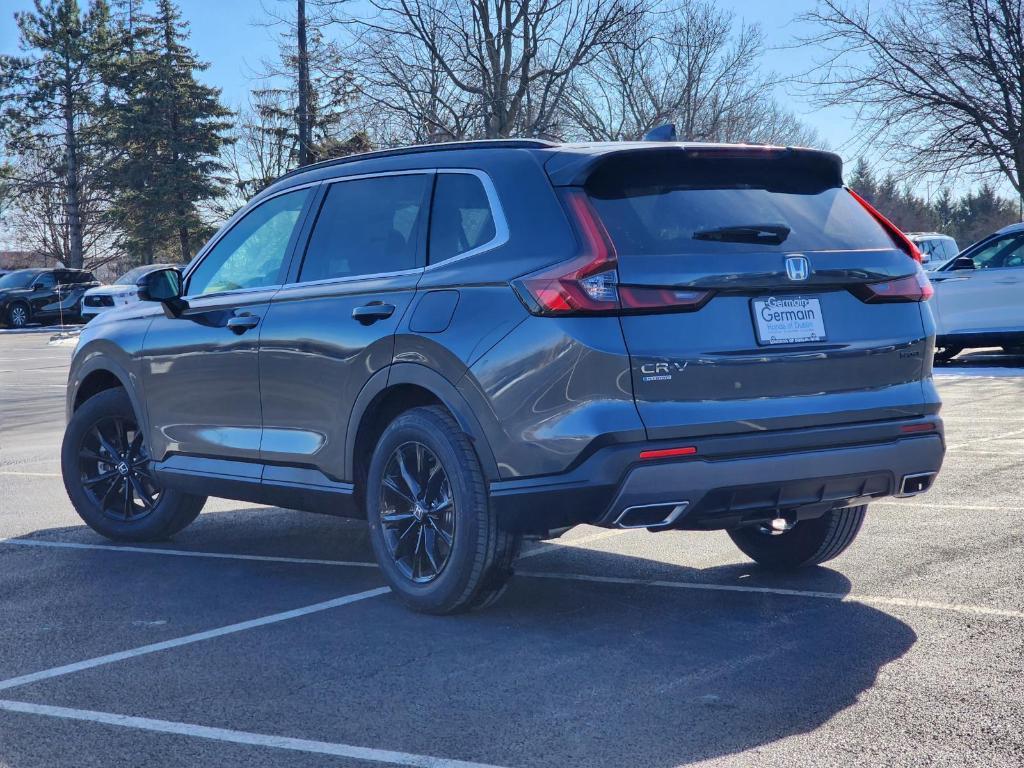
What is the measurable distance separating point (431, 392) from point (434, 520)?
0.51 metres

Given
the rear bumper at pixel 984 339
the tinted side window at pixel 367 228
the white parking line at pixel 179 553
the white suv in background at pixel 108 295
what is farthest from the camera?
the white suv in background at pixel 108 295

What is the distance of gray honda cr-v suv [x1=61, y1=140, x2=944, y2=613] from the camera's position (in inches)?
178

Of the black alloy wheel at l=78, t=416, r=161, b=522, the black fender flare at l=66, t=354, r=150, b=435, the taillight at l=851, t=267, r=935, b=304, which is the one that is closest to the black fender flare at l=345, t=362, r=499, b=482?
the taillight at l=851, t=267, r=935, b=304

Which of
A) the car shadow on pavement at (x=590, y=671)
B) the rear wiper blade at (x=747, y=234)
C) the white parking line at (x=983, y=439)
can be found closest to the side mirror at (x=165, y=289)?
the car shadow on pavement at (x=590, y=671)

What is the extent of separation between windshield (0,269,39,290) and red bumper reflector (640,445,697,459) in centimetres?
3941

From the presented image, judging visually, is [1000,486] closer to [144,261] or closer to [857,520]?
[857,520]

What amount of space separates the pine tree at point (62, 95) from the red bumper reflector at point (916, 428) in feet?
191

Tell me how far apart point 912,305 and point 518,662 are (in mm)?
2089

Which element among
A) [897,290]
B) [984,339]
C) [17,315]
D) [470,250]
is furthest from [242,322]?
[17,315]

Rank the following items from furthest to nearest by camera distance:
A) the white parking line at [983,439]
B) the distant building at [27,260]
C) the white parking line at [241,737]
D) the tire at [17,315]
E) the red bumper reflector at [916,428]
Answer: the distant building at [27,260] → the tire at [17,315] → the white parking line at [983,439] → the red bumper reflector at [916,428] → the white parking line at [241,737]

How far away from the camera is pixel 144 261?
193 ft

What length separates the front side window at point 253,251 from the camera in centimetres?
616

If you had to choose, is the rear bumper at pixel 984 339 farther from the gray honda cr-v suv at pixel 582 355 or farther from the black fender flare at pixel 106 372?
the black fender flare at pixel 106 372

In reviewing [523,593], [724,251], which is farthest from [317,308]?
[724,251]
